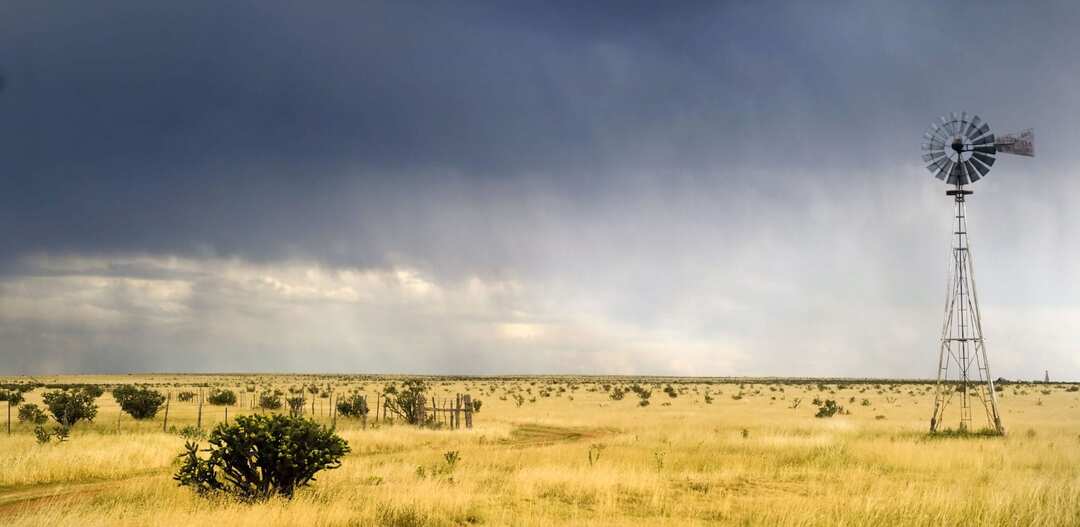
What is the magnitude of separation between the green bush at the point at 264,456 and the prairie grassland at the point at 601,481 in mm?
524

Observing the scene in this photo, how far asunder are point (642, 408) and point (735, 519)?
43.9m

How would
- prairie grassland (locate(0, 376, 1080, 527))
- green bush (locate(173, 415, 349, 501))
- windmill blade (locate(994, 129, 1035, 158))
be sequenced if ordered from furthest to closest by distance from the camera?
windmill blade (locate(994, 129, 1035, 158)) < green bush (locate(173, 415, 349, 501)) < prairie grassland (locate(0, 376, 1080, 527))

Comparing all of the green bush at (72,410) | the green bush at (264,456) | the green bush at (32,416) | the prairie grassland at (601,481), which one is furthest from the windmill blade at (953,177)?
the green bush at (32,416)

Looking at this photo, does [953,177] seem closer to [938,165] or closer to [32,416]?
[938,165]

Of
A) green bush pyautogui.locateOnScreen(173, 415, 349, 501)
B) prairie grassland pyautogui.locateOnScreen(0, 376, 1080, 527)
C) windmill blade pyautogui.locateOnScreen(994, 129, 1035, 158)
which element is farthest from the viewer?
windmill blade pyautogui.locateOnScreen(994, 129, 1035, 158)

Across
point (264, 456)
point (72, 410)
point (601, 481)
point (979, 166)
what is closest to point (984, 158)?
point (979, 166)

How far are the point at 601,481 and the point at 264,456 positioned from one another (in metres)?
7.75

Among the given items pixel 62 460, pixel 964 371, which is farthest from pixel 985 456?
pixel 62 460

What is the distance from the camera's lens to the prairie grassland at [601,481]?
13242 mm

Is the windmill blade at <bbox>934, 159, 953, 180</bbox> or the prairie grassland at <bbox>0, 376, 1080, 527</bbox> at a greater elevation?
the windmill blade at <bbox>934, 159, 953, 180</bbox>

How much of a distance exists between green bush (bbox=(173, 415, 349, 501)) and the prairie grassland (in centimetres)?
52

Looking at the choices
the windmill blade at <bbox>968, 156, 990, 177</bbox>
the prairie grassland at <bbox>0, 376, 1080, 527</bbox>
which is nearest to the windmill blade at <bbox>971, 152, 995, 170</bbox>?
the windmill blade at <bbox>968, 156, 990, 177</bbox>

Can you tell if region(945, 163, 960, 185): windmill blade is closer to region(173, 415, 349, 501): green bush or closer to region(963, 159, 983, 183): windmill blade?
region(963, 159, 983, 183): windmill blade

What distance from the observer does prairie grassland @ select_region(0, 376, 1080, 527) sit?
A: 13242 millimetres
